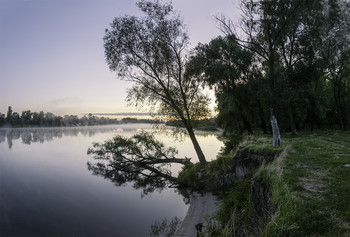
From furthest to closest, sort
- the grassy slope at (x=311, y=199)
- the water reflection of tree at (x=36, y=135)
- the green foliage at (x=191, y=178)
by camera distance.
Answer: the water reflection of tree at (x=36, y=135) < the green foliage at (x=191, y=178) < the grassy slope at (x=311, y=199)

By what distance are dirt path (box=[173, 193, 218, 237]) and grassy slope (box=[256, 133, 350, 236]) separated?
3.71 metres

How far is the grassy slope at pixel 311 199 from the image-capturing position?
324cm

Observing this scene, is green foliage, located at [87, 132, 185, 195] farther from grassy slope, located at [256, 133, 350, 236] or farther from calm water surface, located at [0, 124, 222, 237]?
grassy slope, located at [256, 133, 350, 236]

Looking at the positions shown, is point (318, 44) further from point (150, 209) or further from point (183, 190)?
point (150, 209)

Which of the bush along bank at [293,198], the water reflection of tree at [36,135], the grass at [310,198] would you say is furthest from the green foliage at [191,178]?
the water reflection of tree at [36,135]

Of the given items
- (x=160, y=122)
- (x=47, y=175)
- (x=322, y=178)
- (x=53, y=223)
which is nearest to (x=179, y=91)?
(x=160, y=122)

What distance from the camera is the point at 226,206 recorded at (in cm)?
855

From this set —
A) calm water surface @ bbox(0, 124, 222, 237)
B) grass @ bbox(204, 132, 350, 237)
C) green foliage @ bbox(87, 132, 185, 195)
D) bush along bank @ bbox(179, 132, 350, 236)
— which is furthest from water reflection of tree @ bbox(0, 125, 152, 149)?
grass @ bbox(204, 132, 350, 237)

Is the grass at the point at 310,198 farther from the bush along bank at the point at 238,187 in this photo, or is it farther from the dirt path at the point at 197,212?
the dirt path at the point at 197,212

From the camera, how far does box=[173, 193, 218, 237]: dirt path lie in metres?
8.54

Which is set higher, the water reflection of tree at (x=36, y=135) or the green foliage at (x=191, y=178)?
the green foliage at (x=191, y=178)

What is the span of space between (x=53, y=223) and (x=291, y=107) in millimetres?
18908

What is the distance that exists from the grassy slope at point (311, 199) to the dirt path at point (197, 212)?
371cm

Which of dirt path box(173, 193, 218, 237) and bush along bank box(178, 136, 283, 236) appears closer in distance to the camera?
bush along bank box(178, 136, 283, 236)
